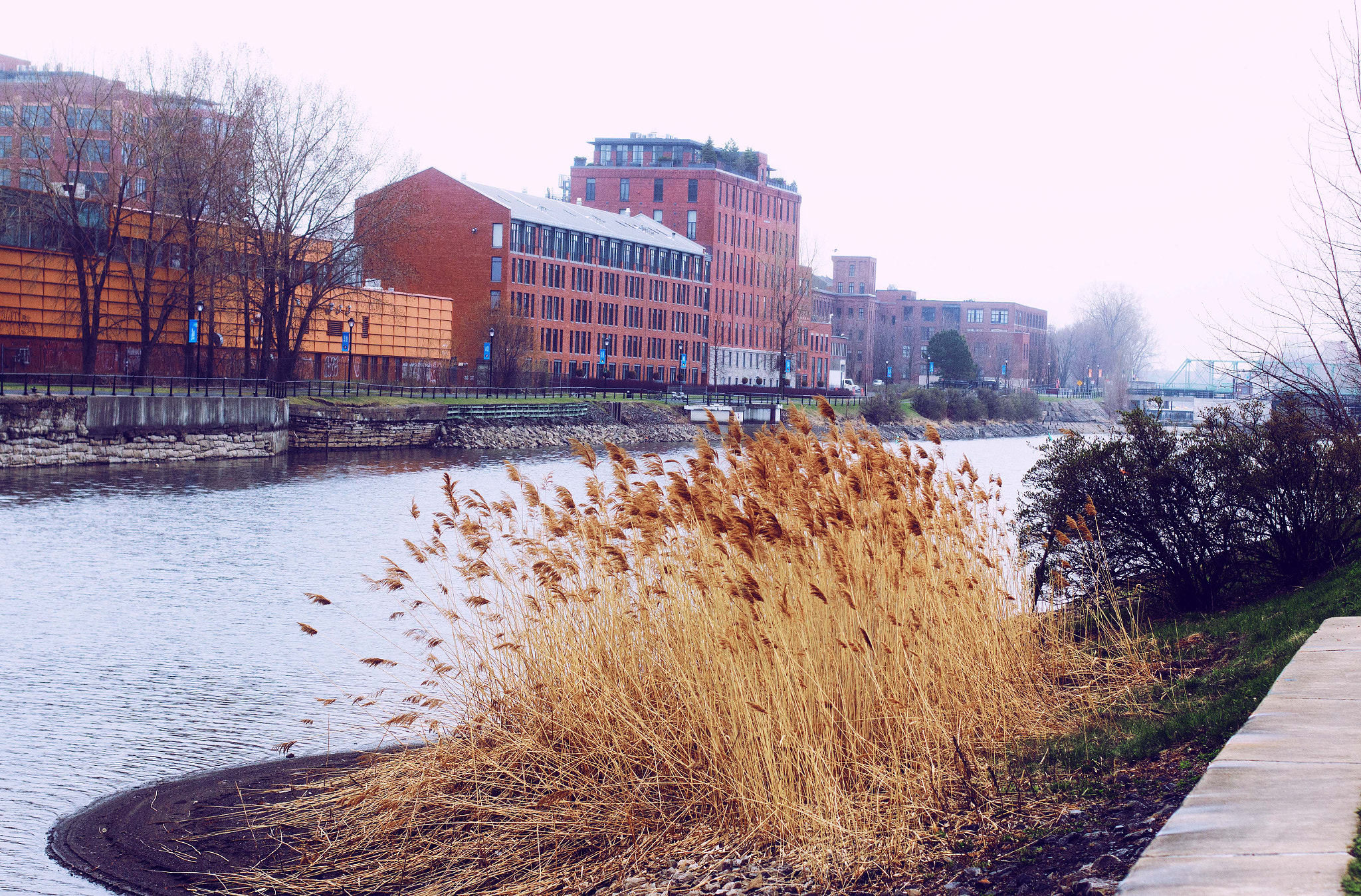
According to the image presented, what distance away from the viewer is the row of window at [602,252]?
286 ft

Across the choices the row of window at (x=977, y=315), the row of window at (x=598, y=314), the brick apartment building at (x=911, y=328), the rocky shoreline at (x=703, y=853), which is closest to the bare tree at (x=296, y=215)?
the row of window at (x=598, y=314)

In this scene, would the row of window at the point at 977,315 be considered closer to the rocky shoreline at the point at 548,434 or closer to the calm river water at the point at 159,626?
the rocky shoreline at the point at 548,434

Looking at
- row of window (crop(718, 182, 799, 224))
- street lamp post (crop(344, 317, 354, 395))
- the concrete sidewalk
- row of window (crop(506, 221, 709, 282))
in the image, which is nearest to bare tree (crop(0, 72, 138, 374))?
street lamp post (crop(344, 317, 354, 395))

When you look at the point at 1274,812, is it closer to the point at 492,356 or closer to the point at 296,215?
the point at 296,215

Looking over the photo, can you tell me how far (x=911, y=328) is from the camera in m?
172

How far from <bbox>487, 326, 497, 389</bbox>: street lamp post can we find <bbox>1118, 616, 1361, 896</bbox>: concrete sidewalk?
226 ft

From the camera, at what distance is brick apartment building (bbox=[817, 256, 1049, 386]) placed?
155 m

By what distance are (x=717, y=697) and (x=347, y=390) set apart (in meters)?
51.5

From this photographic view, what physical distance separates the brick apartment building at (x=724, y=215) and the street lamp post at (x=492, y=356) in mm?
37651

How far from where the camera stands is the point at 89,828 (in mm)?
9164

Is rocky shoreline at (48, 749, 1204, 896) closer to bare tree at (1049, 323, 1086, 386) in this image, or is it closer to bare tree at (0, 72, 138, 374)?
bare tree at (0, 72, 138, 374)

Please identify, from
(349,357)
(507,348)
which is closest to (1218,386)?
(507,348)

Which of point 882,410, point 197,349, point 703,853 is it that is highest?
point 197,349

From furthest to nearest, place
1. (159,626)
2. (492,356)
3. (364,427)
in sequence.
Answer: (492,356) → (364,427) → (159,626)
